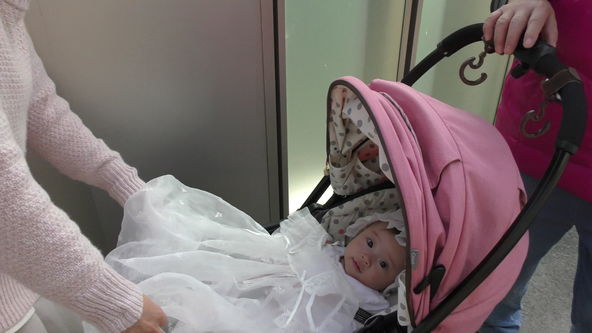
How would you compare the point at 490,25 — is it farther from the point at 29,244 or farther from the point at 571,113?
the point at 29,244

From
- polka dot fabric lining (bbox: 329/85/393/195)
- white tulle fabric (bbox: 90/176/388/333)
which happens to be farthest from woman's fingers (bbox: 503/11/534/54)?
white tulle fabric (bbox: 90/176/388/333)

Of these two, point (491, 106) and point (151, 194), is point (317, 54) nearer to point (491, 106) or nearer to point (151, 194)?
point (151, 194)

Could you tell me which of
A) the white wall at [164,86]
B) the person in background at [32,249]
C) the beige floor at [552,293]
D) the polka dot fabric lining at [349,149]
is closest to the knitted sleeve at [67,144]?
the person in background at [32,249]

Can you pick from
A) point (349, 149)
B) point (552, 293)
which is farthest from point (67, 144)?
point (552, 293)

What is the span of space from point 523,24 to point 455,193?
324mm

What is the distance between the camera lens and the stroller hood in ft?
2.31

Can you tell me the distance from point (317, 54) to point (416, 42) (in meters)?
0.47

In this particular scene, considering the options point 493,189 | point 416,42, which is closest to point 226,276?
point 493,189

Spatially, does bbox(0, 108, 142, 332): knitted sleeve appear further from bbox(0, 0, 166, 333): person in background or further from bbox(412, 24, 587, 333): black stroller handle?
bbox(412, 24, 587, 333): black stroller handle

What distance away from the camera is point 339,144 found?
1.01 meters

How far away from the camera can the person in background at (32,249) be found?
1.72 feet

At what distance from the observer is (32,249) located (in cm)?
54

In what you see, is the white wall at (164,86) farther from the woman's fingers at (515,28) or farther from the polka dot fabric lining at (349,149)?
the woman's fingers at (515,28)

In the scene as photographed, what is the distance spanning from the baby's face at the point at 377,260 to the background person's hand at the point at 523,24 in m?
0.49
